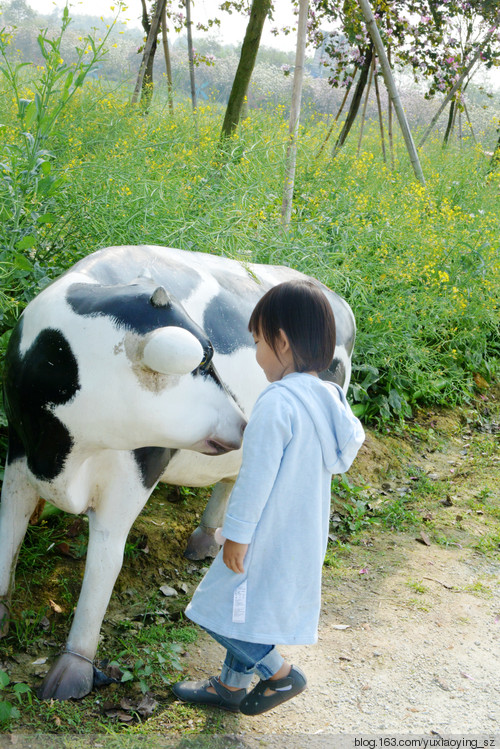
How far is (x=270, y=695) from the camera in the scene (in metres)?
1.96

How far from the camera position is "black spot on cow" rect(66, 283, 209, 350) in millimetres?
1583

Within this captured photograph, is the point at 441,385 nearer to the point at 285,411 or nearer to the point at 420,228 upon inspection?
the point at 420,228

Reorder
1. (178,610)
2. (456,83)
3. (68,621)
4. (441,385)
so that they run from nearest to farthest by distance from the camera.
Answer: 1. (68,621)
2. (178,610)
3. (441,385)
4. (456,83)

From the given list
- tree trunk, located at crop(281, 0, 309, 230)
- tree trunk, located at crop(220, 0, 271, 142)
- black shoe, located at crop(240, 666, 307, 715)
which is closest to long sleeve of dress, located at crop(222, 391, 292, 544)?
black shoe, located at crop(240, 666, 307, 715)

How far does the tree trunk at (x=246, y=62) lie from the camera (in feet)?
16.6

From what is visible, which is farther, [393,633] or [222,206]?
[222,206]

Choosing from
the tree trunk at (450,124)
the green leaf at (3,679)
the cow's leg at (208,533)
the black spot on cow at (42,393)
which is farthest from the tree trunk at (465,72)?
the green leaf at (3,679)

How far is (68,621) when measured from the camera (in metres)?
2.28

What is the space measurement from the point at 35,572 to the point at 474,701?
1.49 meters

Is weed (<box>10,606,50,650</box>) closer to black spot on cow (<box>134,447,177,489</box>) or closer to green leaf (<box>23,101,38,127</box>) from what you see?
black spot on cow (<box>134,447,177,489</box>)

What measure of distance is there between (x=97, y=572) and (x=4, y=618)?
15.2 inches

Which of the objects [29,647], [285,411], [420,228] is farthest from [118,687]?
[420,228]

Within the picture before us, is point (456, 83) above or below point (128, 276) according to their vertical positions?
above

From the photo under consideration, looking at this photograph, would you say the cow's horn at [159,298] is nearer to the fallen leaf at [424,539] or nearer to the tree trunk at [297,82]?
the fallen leaf at [424,539]
